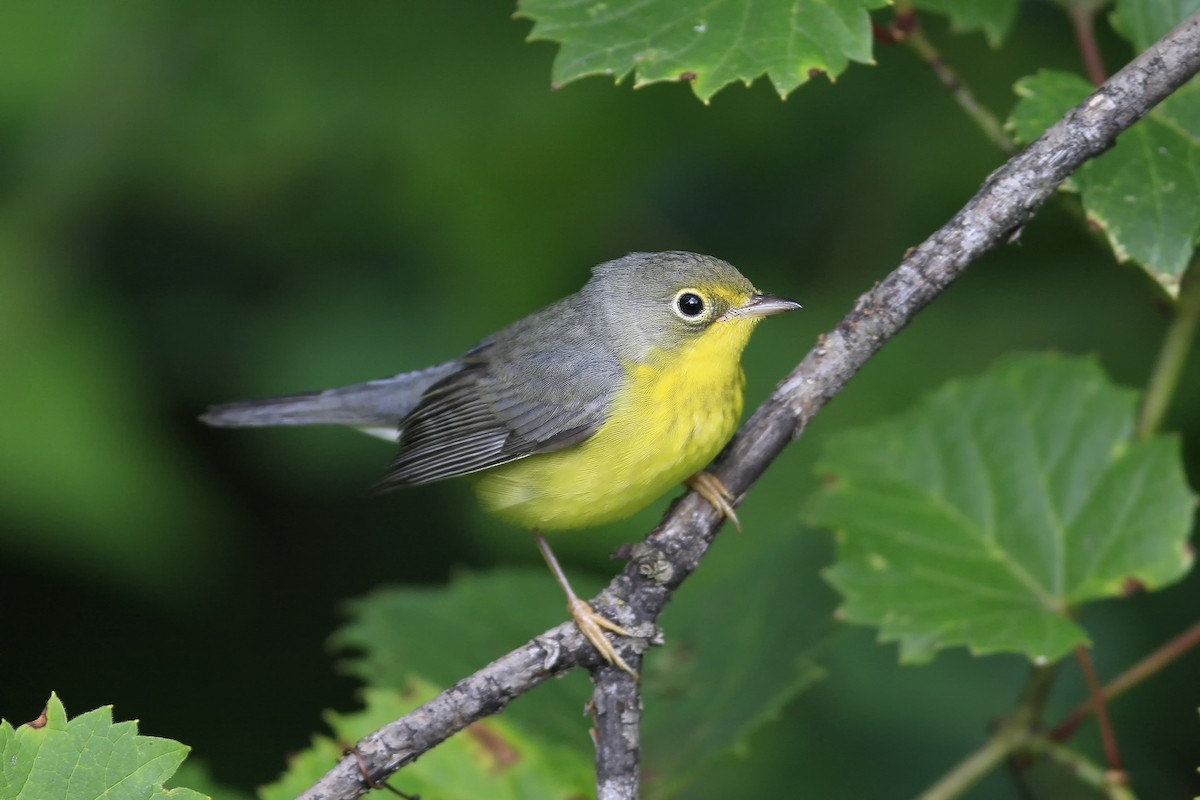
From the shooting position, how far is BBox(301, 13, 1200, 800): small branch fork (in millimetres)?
2697

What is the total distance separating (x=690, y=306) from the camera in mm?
4266

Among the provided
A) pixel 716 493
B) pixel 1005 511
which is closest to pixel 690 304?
pixel 716 493

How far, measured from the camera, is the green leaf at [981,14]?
3857 mm

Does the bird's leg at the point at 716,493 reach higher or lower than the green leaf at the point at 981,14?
lower

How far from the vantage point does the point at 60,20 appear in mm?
5430

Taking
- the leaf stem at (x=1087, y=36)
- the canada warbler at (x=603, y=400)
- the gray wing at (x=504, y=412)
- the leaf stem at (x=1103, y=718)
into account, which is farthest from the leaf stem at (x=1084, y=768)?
the leaf stem at (x=1087, y=36)

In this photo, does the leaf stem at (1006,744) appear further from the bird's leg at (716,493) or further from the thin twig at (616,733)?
the thin twig at (616,733)

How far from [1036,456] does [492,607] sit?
2058 mm

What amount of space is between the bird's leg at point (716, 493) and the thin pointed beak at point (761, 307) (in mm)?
646

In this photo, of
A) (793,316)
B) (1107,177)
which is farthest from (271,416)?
(1107,177)

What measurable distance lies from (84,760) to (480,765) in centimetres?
147

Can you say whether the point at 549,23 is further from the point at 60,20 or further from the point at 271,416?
the point at 60,20

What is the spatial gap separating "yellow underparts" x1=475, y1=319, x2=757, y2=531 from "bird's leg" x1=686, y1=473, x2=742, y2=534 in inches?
6.4

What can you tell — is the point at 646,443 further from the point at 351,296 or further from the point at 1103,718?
the point at 351,296
